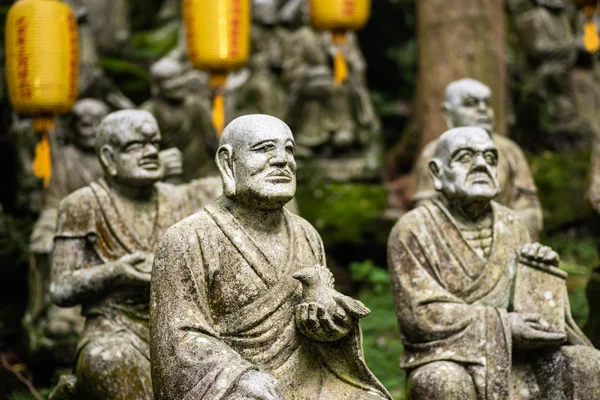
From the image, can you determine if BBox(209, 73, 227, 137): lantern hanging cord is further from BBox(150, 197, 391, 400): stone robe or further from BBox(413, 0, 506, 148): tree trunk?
BBox(150, 197, 391, 400): stone robe

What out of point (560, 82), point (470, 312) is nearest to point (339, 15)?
point (560, 82)

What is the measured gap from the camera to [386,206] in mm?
13070

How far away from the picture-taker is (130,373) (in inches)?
248

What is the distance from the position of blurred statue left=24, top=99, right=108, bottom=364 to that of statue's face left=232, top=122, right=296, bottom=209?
4708 millimetres

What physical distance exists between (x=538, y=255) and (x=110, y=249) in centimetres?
270

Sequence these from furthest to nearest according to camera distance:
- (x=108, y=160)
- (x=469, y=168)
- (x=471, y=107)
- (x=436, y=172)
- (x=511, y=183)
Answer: (x=511, y=183) < (x=471, y=107) < (x=108, y=160) < (x=436, y=172) < (x=469, y=168)

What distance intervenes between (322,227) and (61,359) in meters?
3.91

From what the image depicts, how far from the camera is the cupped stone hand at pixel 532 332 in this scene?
244 inches

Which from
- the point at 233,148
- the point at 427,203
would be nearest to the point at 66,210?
the point at 233,148

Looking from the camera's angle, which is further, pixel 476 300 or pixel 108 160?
pixel 108 160

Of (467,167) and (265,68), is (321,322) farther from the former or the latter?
(265,68)

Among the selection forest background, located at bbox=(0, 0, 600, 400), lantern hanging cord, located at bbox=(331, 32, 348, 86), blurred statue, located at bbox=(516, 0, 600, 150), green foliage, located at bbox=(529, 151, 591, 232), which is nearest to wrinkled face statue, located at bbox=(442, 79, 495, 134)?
forest background, located at bbox=(0, 0, 600, 400)

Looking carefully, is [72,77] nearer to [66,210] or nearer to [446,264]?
[66,210]

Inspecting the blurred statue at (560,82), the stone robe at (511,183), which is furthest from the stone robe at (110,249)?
the blurred statue at (560,82)
